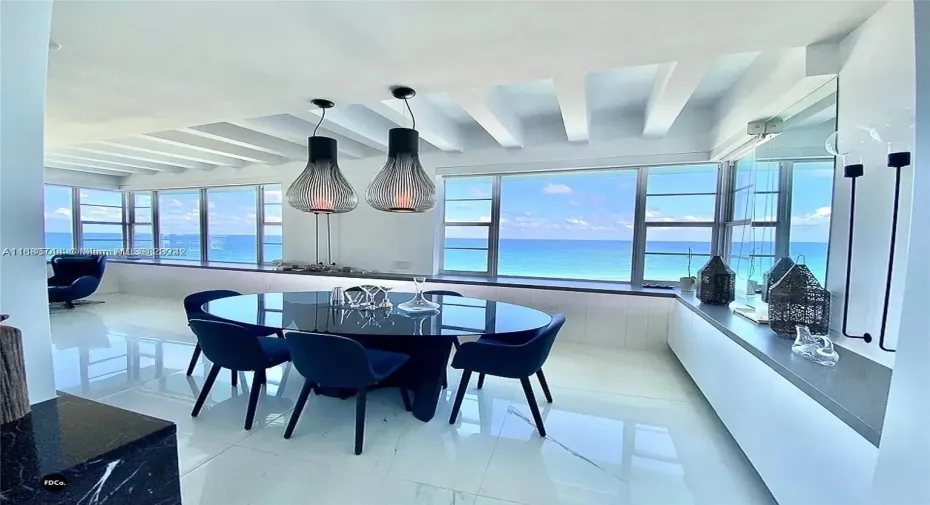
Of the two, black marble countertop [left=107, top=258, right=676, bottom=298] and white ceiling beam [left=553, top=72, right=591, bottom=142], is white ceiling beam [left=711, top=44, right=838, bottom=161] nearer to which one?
white ceiling beam [left=553, top=72, right=591, bottom=142]

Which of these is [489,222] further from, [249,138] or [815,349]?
[815,349]

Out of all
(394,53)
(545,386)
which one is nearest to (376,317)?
(545,386)

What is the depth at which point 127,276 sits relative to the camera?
6.96 m

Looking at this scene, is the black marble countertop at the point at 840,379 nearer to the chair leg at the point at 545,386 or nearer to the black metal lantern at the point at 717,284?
the black metal lantern at the point at 717,284

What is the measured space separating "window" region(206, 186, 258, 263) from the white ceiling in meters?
2.92

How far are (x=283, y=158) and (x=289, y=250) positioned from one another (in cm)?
140

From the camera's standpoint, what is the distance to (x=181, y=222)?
732 cm

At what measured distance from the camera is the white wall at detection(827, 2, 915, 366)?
4.92ft

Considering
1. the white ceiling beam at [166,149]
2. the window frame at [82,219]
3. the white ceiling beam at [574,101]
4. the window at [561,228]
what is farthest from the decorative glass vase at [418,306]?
the window frame at [82,219]

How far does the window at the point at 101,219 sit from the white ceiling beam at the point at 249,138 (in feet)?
16.5

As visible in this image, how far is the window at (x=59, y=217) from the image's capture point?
22.8ft

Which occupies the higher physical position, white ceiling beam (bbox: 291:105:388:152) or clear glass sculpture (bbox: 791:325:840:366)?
white ceiling beam (bbox: 291:105:388:152)

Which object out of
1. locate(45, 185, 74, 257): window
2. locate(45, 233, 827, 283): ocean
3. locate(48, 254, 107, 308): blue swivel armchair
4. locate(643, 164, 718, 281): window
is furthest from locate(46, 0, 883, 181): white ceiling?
locate(45, 185, 74, 257): window

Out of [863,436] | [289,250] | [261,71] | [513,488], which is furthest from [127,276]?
[863,436]
